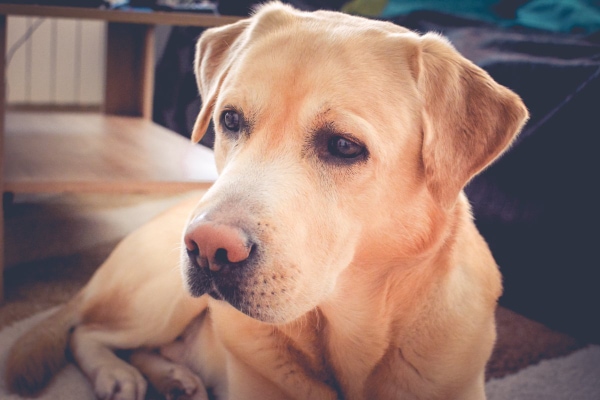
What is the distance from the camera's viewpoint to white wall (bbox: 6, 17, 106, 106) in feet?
15.7

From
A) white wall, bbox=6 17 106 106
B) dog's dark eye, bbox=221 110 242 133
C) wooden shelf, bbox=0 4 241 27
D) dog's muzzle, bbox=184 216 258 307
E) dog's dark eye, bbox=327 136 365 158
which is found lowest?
white wall, bbox=6 17 106 106

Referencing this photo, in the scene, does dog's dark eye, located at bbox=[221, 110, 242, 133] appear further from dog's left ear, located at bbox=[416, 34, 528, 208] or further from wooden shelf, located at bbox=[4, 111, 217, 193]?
wooden shelf, located at bbox=[4, 111, 217, 193]

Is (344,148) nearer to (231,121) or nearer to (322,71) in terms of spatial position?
(322,71)

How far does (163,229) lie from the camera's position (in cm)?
178

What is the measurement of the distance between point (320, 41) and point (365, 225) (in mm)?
389

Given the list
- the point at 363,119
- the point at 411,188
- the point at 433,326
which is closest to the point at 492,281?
the point at 433,326

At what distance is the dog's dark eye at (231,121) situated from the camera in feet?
4.23

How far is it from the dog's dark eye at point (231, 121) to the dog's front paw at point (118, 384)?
0.70m

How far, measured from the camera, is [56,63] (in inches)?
195

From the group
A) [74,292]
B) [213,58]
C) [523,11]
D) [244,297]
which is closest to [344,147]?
[244,297]

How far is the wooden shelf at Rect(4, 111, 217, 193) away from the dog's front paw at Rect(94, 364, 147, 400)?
72 centimetres

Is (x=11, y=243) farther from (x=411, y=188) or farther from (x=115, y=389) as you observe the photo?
(x=411, y=188)

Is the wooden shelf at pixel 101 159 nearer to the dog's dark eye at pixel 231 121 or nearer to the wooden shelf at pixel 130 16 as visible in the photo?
the wooden shelf at pixel 130 16

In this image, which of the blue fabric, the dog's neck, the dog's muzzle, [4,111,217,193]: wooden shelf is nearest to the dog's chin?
the dog's muzzle
